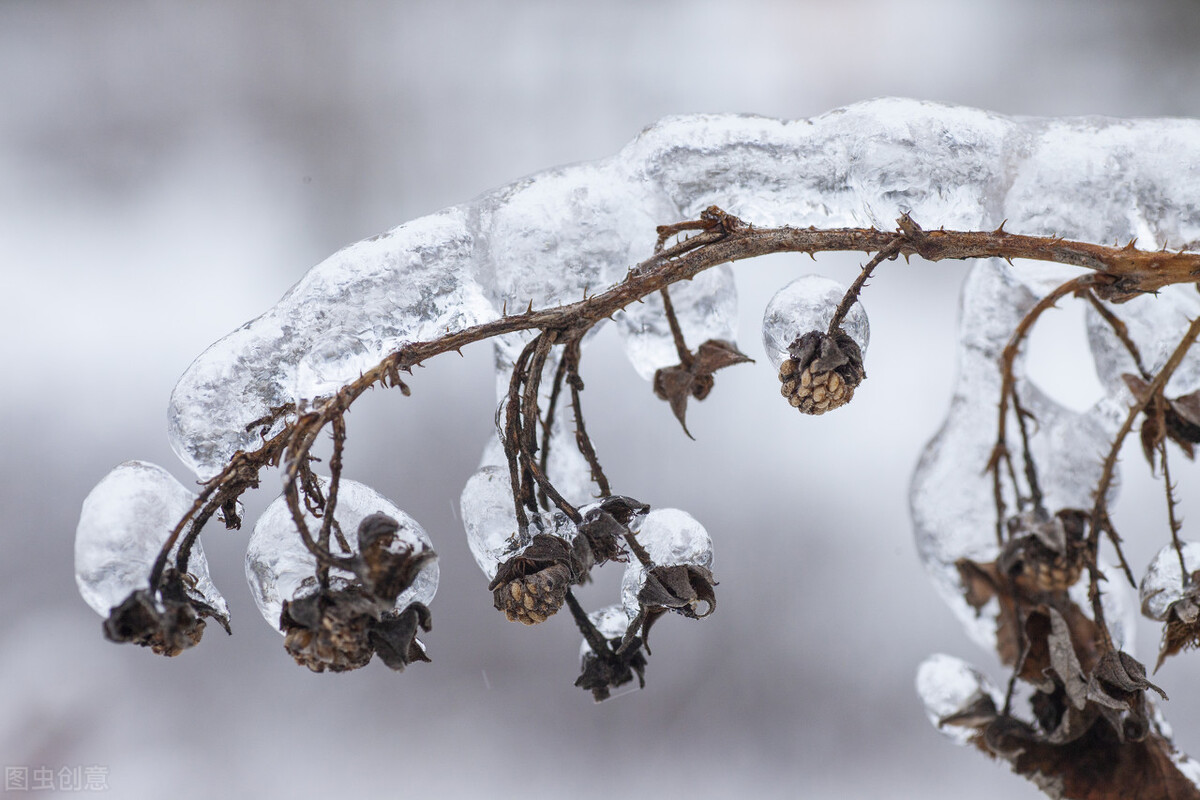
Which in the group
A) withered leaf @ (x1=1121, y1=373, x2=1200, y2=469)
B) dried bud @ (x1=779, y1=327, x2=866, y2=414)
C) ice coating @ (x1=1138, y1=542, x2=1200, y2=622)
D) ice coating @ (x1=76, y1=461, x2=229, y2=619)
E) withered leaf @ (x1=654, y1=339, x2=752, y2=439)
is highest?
withered leaf @ (x1=1121, y1=373, x2=1200, y2=469)

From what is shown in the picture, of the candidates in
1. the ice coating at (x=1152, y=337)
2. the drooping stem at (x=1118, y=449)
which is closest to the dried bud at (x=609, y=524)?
the drooping stem at (x=1118, y=449)

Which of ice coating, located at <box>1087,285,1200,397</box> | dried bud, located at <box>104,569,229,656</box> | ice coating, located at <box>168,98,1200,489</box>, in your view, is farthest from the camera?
ice coating, located at <box>1087,285,1200,397</box>

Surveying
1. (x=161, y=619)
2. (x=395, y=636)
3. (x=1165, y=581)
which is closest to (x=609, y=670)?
(x=395, y=636)

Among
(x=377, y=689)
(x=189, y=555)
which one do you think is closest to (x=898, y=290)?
(x=377, y=689)

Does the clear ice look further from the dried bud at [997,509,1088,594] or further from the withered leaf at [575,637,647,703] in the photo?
the dried bud at [997,509,1088,594]

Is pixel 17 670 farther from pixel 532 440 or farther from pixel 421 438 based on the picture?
pixel 532 440

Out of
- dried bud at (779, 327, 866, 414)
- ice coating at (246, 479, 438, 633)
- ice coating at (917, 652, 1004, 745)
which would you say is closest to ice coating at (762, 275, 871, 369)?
dried bud at (779, 327, 866, 414)

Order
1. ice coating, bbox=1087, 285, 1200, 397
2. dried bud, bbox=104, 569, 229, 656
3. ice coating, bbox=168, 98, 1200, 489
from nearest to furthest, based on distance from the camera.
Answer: dried bud, bbox=104, 569, 229, 656, ice coating, bbox=168, 98, 1200, 489, ice coating, bbox=1087, 285, 1200, 397
